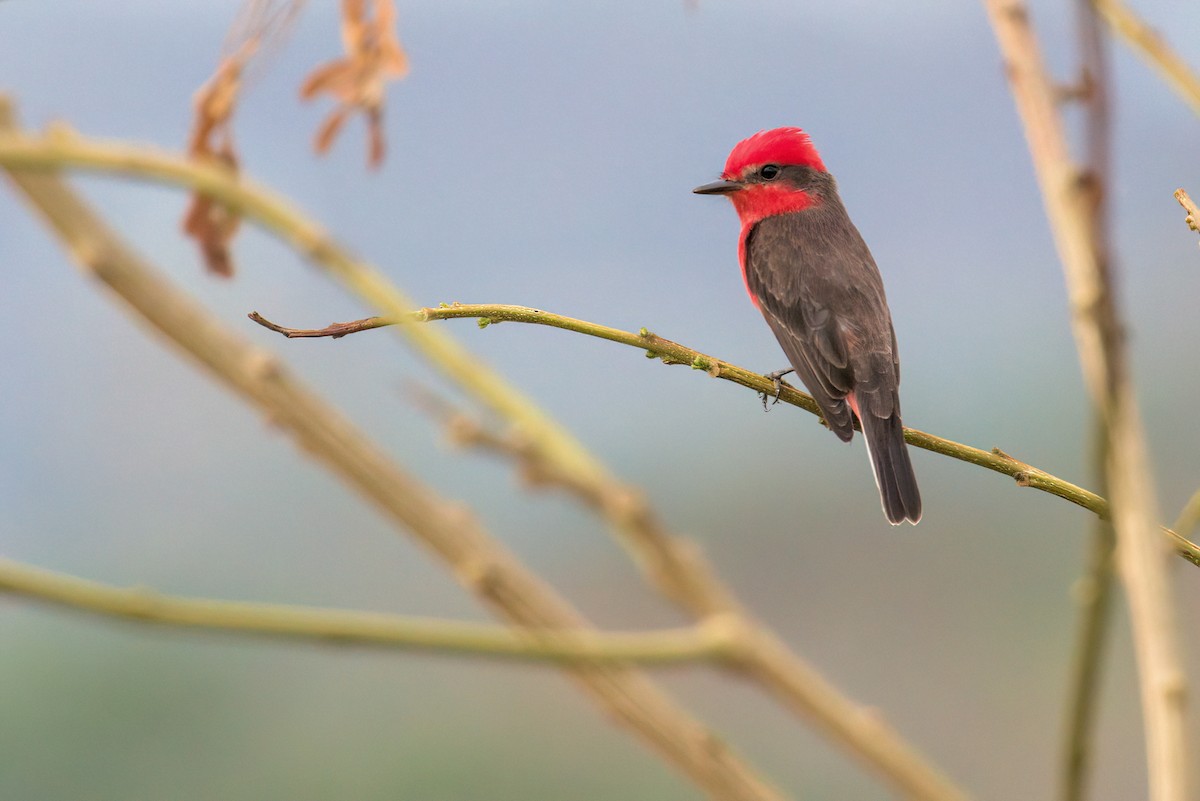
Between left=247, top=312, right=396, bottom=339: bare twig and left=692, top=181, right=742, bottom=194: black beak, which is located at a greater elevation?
left=692, top=181, right=742, bottom=194: black beak

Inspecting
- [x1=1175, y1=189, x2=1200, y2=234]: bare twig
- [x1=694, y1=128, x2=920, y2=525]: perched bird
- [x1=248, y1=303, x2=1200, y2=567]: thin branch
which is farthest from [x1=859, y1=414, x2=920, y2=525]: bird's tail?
[x1=1175, y1=189, x2=1200, y2=234]: bare twig

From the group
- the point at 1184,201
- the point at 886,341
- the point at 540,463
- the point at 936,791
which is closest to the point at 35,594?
the point at 540,463

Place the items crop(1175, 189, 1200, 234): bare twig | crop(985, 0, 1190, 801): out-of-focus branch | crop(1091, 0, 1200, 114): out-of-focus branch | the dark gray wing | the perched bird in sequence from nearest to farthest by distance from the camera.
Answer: crop(985, 0, 1190, 801): out-of-focus branch < crop(1091, 0, 1200, 114): out-of-focus branch < crop(1175, 189, 1200, 234): bare twig < the perched bird < the dark gray wing

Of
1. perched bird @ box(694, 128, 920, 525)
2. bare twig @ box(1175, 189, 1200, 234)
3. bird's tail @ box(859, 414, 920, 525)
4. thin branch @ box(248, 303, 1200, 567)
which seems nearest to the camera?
thin branch @ box(248, 303, 1200, 567)

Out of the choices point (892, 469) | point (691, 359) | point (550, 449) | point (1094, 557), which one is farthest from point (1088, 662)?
point (892, 469)

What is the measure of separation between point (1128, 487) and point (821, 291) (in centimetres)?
313

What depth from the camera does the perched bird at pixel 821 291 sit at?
3.11 m

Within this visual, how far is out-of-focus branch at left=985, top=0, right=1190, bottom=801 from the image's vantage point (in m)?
0.45

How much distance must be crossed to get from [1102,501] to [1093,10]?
0.66 feet

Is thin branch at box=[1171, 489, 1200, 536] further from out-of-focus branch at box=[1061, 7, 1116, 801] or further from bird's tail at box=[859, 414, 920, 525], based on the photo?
bird's tail at box=[859, 414, 920, 525]

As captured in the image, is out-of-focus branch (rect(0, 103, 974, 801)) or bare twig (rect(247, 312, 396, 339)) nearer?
out-of-focus branch (rect(0, 103, 974, 801))

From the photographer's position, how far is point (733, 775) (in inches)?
20.5

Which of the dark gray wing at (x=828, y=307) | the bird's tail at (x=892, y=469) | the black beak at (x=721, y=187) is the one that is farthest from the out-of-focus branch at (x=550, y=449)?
the black beak at (x=721, y=187)

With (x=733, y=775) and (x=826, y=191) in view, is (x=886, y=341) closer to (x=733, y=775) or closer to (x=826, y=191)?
(x=826, y=191)
